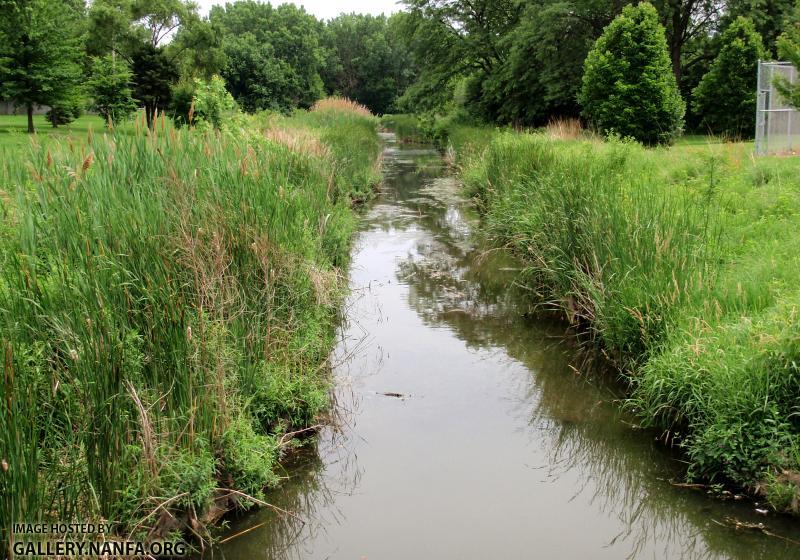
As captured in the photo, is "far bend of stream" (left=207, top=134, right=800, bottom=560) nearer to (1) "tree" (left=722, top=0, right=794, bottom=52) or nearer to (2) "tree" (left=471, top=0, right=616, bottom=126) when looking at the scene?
(2) "tree" (left=471, top=0, right=616, bottom=126)

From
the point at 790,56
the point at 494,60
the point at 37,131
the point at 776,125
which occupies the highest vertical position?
the point at 494,60

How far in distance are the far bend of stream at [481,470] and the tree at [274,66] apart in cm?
2658

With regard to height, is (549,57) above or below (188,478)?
above

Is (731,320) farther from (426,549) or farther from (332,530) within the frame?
(332,530)

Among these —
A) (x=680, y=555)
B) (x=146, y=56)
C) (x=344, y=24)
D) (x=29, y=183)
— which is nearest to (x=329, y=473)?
(x=680, y=555)

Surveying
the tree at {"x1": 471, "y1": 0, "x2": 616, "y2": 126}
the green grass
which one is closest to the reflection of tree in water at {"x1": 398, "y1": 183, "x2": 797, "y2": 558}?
the green grass

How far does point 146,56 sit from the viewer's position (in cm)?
3503

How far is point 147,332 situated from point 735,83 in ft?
67.8

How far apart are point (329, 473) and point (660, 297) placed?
316 cm

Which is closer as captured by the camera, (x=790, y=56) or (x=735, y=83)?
(x=790, y=56)

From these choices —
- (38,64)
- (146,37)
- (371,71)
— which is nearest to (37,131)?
(38,64)

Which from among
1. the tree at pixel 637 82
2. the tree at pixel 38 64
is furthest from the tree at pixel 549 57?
the tree at pixel 38 64

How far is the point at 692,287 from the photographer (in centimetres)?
611

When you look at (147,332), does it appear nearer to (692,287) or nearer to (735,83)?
(692,287)
